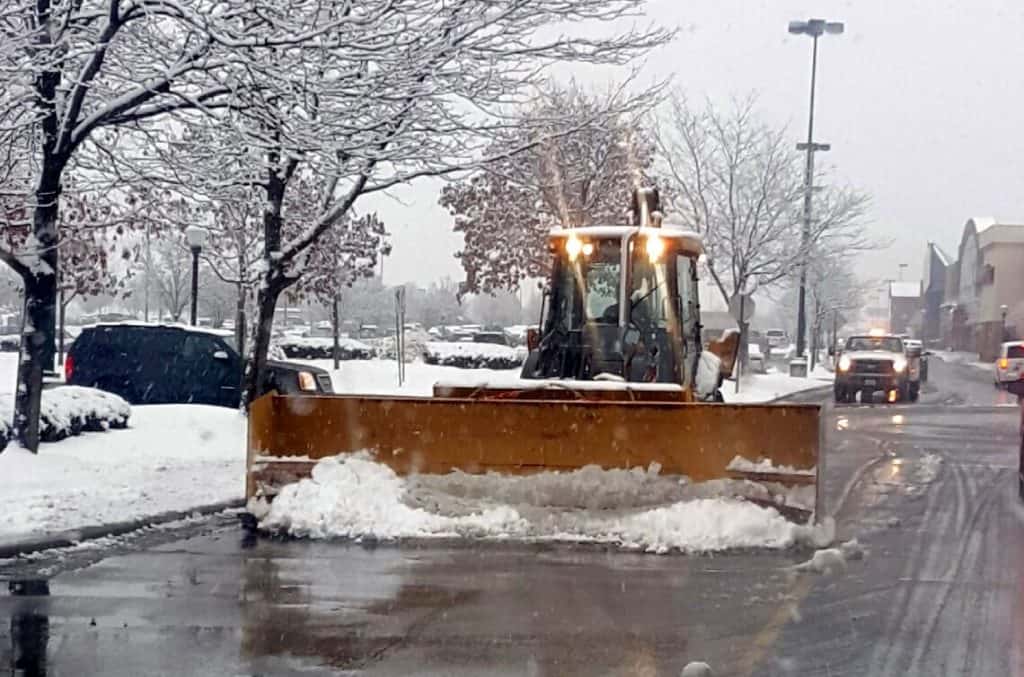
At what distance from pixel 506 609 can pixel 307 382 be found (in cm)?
1177

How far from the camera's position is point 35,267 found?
41.1 feet

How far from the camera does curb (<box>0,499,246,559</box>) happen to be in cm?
934

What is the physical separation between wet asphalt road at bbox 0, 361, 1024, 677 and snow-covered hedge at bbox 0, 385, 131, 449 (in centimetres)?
403

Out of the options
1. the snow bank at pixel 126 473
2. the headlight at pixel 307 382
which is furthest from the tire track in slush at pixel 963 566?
the headlight at pixel 307 382

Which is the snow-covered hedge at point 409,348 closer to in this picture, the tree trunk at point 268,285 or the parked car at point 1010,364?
the parked car at point 1010,364

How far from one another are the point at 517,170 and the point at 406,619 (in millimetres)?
9570

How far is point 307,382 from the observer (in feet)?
62.7

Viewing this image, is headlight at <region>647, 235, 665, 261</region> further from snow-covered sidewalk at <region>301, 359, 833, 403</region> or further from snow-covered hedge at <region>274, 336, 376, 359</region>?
snow-covered hedge at <region>274, 336, 376, 359</region>

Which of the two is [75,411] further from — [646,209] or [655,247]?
[655,247]

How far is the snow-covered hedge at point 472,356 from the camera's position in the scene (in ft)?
122

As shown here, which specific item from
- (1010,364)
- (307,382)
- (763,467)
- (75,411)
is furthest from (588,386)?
(1010,364)

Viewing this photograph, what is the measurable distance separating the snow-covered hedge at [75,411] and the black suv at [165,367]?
335 centimetres

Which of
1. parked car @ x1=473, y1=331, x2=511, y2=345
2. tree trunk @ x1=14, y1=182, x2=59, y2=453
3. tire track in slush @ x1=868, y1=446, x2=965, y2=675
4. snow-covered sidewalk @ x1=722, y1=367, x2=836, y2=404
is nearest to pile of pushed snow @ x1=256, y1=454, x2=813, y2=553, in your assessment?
tire track in slush @ x1=868, y1=446, x2=965, y2=675

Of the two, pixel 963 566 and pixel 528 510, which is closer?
pixel 963 566
